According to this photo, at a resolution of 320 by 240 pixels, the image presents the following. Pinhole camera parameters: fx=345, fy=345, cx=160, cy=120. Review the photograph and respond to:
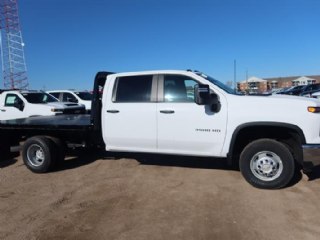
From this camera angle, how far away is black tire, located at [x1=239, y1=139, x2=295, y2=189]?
5492 mm

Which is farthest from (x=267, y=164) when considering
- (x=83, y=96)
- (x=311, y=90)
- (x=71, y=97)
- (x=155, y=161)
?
(x=311, y=90)

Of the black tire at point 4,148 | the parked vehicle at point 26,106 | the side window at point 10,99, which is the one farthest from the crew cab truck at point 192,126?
the side window at point 10,99

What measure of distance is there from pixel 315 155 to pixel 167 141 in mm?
2443

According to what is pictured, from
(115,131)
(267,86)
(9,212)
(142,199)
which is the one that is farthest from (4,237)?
(267,86)

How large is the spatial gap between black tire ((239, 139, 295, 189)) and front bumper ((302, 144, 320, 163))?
0.24 metres

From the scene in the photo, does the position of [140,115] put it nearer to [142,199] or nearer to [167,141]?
[167,141]

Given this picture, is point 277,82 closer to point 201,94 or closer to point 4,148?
point 4,148

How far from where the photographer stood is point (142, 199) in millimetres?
5355

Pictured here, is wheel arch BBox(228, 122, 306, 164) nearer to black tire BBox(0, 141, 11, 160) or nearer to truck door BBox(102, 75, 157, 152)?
truck door BBox(102, 75, 157, 152)

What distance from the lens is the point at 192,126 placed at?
6.00 metres

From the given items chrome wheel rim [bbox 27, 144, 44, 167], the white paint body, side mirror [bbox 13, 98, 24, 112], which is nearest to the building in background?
side mirror [bbox 13, 98, 24, 112]

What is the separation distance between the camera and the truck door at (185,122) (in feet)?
19.3

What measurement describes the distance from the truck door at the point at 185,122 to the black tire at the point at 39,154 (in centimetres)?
235

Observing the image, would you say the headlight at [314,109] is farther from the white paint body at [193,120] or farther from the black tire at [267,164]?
the black tire at [267,164]
